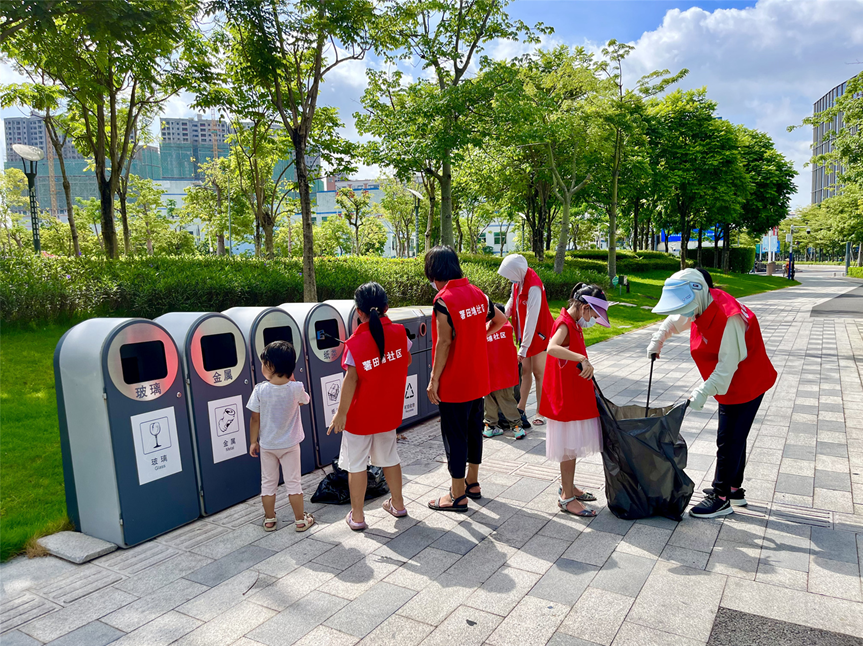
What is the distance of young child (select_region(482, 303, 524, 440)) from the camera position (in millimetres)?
5719

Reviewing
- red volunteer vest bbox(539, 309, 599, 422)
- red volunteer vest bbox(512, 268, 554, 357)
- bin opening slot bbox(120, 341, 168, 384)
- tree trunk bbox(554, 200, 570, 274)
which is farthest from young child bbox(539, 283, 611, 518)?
tree trunk bbox(554, 200, 570, 274)

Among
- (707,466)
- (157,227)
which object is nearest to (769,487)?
(707,466)

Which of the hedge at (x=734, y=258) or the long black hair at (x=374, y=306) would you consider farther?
the hedge at (x=734, y=258)

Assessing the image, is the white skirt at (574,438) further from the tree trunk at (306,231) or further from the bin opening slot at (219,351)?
the tree trunk at (306,231)

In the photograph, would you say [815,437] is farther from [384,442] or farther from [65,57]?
[65,57]

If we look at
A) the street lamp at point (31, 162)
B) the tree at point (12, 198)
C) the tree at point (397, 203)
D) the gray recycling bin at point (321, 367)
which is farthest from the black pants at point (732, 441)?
the tree at point (397, 203)

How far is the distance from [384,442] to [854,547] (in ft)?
9.77

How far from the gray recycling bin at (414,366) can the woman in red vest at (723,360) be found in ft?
9.14

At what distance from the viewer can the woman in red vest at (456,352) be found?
12.8 ft

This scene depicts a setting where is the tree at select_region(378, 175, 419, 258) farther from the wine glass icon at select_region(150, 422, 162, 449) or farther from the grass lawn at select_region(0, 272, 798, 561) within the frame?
the wine glass icon at select_region(150, 422, 162, 449)

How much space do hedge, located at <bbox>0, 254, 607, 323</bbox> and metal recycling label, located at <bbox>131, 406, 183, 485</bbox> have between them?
17.8 ft

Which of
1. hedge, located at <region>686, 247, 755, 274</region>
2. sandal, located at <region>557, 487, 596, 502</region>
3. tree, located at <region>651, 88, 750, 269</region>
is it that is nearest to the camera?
sandal, located at <region>557, 487, 596, 502</region>

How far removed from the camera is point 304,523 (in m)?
3.93

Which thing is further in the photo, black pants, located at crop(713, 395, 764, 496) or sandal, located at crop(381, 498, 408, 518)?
sandal, located at crop(381, 498, 408, 518)
